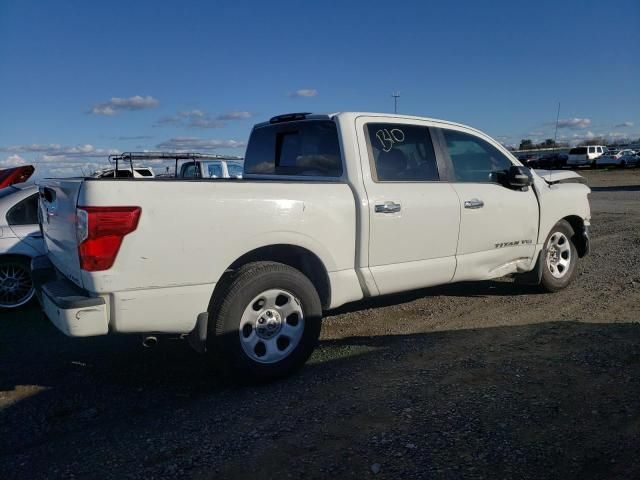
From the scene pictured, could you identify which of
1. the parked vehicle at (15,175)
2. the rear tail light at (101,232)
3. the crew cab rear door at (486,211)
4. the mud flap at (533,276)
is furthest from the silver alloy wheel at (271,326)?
the parked vehicle at (15,175)

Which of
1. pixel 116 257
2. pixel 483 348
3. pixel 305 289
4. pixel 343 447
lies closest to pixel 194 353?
pixel 305 289

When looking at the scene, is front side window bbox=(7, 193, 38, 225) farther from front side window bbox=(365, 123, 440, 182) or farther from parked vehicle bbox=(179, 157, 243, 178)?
parked vehicle bbox=(179, 157, 243, 178)

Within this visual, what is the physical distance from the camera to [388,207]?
443cm

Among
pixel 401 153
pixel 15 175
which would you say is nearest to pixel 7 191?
pixel 15 175

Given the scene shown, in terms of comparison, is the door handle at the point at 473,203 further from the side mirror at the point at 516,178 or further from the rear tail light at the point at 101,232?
the rear tail light at the point at 101,232

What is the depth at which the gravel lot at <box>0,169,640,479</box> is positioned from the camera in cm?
289

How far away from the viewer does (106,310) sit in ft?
10.8

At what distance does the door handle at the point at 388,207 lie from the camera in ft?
14.4

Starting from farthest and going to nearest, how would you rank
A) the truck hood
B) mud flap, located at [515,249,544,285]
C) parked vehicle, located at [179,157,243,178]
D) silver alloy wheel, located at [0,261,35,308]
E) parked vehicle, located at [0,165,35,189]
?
parked vehicle, located at [179,157,243,178] < parked vehicle, located at [0,165,35,189] < the truck hood < silver alloy wheel, located at [0,261,35,308] < mud flap, located at [515,249,544,285]

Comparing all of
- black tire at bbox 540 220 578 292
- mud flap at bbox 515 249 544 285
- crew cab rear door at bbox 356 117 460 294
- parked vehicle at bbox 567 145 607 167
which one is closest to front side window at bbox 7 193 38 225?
crew cab rear door at bbox 356 117 460 294

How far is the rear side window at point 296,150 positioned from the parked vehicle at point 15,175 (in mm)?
4128

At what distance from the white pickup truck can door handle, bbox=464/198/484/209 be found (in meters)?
0.03

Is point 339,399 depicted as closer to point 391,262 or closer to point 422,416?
point 422,416

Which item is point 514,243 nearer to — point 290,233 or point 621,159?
point 290,233
